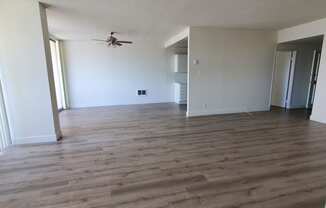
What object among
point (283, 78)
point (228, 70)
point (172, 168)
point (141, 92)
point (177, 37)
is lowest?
point (172, 168)

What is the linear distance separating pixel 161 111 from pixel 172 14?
3.05m

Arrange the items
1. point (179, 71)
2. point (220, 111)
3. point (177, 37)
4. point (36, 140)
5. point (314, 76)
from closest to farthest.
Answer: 1. point (36, 140)
2. point (220, 111)
3. point (177, 37)
4. point (314, 76)
5. point (179, 71)

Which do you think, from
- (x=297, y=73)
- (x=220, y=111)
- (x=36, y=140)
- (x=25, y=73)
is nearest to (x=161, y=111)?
(x=220, y=111)

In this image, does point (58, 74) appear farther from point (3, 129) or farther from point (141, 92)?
point (3, 129)

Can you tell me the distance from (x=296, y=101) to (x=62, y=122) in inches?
292

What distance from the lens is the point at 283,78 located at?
6.13m

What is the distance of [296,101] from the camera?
609cm

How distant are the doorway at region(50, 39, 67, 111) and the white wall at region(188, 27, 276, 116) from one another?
14.9ft

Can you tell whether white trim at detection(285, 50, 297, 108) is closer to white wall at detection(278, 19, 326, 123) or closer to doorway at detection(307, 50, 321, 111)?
doorway at detection(307, 50, 321, 111)

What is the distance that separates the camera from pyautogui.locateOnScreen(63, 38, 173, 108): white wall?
654 cm

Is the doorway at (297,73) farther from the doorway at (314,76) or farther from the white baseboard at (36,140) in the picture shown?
the white baseboard at (36,140)

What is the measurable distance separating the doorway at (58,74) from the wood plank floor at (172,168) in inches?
104

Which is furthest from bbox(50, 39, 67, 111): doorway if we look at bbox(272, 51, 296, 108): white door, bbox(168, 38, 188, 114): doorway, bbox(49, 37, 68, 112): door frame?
bbox(272, 51, 296, 108): white door

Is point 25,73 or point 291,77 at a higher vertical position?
point 25,73
